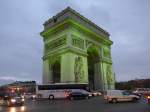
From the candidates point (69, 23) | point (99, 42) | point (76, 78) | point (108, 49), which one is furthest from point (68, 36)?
point (108, 49)

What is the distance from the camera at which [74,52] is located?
155 ft

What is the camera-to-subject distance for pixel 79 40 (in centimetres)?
5053

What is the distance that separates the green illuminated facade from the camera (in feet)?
154

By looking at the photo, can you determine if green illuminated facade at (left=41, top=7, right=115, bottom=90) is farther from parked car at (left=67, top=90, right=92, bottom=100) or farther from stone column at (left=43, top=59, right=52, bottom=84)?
A: parked car at (left=67, top=90, right=92, bottom=100)

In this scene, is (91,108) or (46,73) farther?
(46,73)

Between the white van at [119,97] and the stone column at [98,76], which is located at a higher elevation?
the stone column at [98,76]

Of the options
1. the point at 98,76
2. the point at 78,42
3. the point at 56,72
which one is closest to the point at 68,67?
the point at 78,42

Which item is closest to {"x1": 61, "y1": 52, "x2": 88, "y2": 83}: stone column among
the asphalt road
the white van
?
the white van

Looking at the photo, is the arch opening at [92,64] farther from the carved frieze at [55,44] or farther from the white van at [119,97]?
the white van at [119,97]

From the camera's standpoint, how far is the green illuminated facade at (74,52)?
1850 inches

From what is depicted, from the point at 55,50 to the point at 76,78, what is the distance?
29.7 feet

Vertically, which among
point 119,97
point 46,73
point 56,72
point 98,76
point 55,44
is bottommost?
point 119,97

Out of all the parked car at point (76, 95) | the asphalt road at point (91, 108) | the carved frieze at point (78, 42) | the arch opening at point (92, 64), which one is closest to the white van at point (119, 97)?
the asphalt road at point (91, 108)

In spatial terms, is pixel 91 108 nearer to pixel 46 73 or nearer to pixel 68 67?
pixel 68 67
